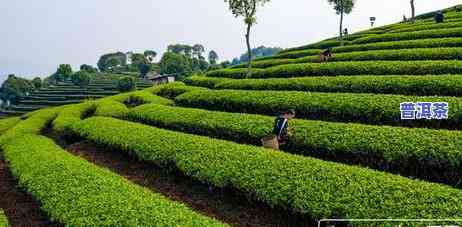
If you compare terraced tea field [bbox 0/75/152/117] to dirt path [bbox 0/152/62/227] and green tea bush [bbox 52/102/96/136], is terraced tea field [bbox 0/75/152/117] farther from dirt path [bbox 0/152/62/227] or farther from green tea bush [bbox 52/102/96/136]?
dirt path [bbox 0/152/62/227]

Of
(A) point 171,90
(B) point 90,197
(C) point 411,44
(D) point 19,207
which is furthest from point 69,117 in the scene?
(C) point 411,44

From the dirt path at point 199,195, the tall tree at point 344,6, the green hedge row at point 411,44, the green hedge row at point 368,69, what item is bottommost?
the dirt path at point 199,195

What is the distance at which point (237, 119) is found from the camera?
872 inches

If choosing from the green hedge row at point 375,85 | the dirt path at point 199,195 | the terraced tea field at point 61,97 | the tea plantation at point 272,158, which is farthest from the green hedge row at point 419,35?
the terraced tea field at point 61,97

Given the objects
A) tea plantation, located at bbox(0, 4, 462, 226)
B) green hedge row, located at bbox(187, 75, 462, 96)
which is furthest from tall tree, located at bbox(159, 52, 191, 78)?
tea plantation, located at bbox(0, 4, 462, 226)

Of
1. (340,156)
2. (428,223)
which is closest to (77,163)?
(340,156)

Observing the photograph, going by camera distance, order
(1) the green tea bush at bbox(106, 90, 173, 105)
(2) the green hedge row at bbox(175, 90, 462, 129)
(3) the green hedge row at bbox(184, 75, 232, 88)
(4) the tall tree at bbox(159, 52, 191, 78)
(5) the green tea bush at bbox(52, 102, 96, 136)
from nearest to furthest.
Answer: (2) the green hedge row at bbox(175, 90, 462, 129)
(5) the green tea bush at bbox(52, 102, 96, 136)
(1) the green tea bush at bbox(106, 90, 173, 105)
(3) the green hedge row at bbox(184, 75, 232, 88)
(4) the tall tree at bbox(159, 52, 191, 78)

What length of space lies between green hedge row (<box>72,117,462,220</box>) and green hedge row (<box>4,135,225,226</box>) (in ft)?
7.52

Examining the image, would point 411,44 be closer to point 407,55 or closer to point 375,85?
point 407,55

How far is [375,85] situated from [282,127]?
28.8 feet

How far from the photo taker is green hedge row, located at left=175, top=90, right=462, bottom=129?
1862cm

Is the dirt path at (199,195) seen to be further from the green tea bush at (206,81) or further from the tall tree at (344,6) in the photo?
the tall tree at (344,6)

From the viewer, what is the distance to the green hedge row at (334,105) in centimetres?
1862

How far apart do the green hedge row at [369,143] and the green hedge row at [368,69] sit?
986 cm
